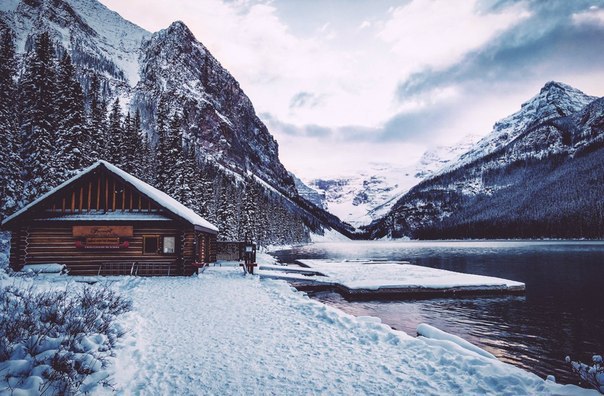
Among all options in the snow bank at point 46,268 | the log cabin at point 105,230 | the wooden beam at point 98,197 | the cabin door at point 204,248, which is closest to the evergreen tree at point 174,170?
the cabin door at point 204,248

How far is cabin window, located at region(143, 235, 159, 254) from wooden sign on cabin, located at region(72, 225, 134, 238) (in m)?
1.04

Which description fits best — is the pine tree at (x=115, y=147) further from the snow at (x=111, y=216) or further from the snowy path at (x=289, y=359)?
the snowy path at (x=289, y=359)

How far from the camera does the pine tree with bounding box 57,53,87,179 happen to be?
32688 mm

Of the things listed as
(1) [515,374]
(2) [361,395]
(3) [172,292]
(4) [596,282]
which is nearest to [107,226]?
A: (3) [172,292]

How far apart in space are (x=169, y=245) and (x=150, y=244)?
1280mm

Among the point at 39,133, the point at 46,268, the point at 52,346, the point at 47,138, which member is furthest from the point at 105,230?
the point at 52,346

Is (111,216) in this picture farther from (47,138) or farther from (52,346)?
(52,346)

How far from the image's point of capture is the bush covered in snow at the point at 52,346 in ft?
16.4

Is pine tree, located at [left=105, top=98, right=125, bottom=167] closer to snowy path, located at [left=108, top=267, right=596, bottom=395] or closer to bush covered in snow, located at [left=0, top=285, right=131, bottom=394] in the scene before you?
snowy path, located at [left=108, top=267, right=596, bottom=395]

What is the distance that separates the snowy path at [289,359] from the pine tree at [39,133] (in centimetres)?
2534

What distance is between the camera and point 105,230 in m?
23.0

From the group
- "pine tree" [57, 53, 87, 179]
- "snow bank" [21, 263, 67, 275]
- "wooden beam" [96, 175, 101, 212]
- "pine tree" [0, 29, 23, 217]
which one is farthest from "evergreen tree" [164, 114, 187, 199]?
"snow bank" [21, 263, 67, 275]

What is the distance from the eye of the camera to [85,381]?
5.68 meters

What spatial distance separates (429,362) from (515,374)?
176 cm
